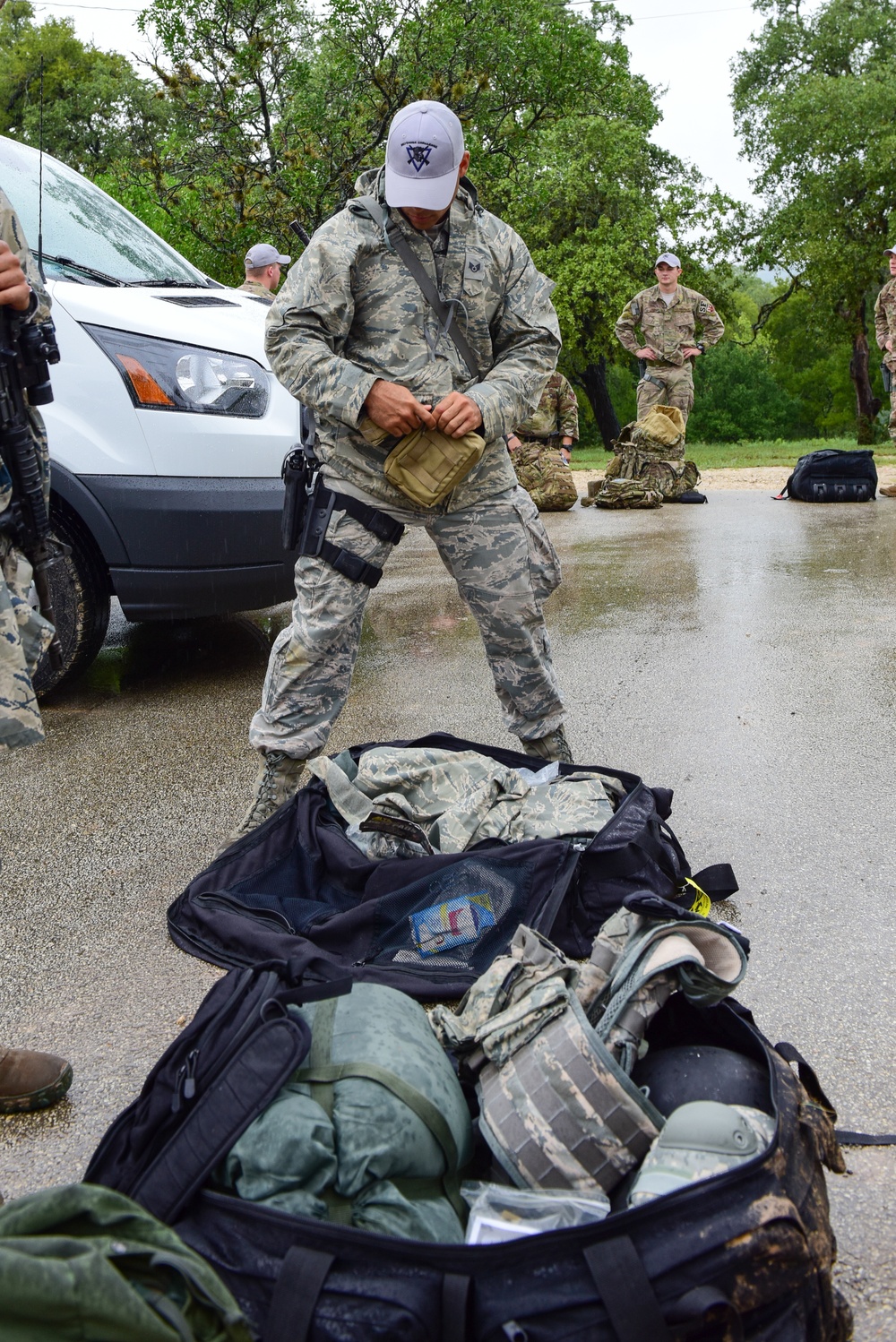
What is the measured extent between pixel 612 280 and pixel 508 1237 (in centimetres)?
2469

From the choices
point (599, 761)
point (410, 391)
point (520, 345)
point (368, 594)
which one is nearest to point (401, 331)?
point (410, 391)

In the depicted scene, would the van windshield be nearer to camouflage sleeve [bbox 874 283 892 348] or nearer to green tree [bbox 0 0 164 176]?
camouflage sleeve [bbox 874 283 892 348]

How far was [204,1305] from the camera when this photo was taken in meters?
1.47

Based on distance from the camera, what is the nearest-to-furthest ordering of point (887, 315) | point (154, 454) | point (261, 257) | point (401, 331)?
1. point (401, 331)
2. point (154, 454)
3. point (261, 257)
4. point (887, 315)

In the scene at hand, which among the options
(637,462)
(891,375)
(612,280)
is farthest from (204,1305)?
(612,280)

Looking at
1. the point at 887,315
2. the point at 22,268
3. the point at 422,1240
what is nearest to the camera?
the point at 422,1240

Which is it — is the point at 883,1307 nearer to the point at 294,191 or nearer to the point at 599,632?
the point at 599,632

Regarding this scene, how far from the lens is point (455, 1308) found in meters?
1.58

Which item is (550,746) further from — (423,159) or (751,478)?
(751,478)

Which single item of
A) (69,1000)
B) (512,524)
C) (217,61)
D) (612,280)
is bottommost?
(69,1000)

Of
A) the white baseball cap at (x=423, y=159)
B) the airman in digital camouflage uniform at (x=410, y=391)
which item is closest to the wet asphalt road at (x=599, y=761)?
the airman in digital camouflage uniform at (x=410, y=391)

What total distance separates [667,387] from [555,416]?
1.76 metres

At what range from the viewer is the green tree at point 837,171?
25.9 m

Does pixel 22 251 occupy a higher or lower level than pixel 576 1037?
higher
